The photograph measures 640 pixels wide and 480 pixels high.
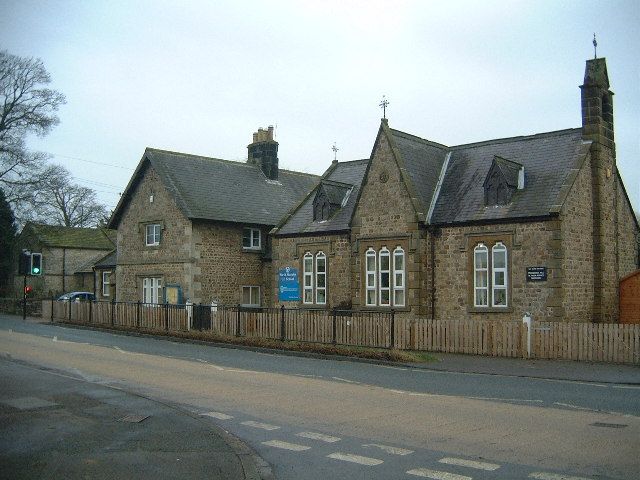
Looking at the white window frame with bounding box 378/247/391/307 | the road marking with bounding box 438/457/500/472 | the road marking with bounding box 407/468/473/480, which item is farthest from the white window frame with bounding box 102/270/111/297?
the road marking with bounding box 407/468/473/480

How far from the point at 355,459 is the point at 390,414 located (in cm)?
333

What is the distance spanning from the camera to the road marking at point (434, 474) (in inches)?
314

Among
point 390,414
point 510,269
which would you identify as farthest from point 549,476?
point 510,269

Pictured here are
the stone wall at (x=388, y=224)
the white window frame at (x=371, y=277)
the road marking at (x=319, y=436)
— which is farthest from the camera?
the white window frame at (x=371, y=277)

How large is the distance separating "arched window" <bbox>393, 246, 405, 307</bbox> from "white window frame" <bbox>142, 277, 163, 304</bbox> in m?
14.9

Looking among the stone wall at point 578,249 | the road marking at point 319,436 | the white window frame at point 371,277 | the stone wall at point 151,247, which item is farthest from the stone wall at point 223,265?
the road marking at point 319,436

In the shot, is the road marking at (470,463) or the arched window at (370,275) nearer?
the road marking at (470,463)

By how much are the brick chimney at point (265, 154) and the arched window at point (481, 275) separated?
20.2m

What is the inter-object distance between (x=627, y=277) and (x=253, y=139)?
998 inches

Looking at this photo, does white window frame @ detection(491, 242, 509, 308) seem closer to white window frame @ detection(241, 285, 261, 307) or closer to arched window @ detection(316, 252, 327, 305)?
arched window @ detection(316, 252, 327, 305)

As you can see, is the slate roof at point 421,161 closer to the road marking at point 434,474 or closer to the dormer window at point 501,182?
the dormer window at point 501,182

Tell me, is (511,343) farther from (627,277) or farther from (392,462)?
(392,462)

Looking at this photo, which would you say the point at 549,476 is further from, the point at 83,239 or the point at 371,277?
the point at 83,239

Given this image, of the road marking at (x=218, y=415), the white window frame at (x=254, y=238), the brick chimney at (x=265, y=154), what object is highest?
the brick chimney at (x=265, y=154)
